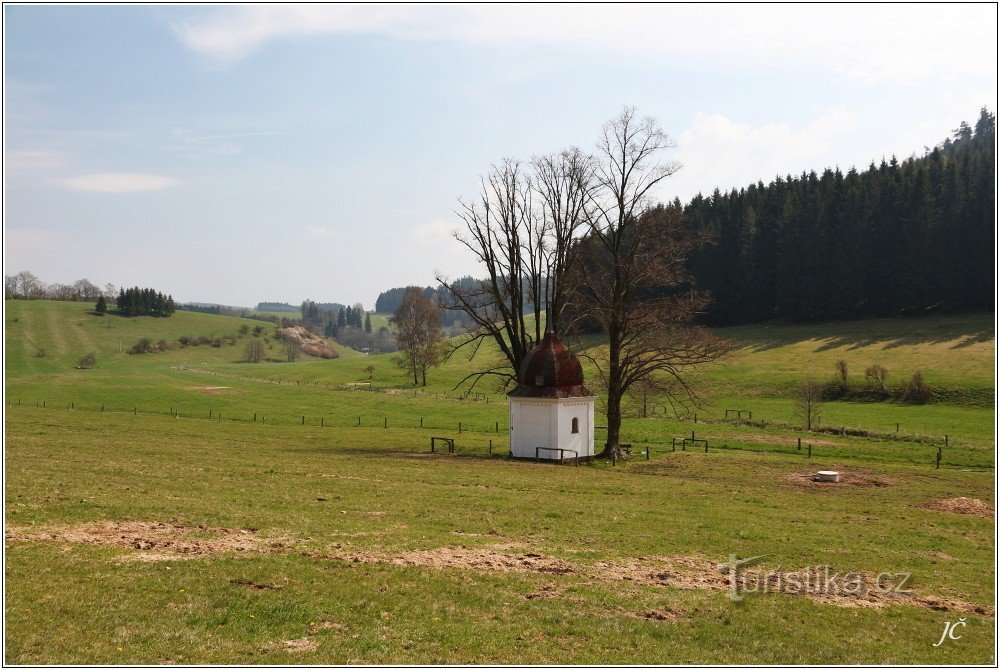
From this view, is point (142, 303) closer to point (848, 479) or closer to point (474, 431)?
point (474, 431)

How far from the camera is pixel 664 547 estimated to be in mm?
19500

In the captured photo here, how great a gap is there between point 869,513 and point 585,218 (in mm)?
21795

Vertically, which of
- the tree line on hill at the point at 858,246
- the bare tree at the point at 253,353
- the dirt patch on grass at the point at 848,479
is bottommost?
the dirt patch on grass at the point at 848,479

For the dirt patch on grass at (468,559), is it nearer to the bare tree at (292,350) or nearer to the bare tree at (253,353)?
the bare tree at (253,353)

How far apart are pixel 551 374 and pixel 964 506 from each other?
19.3 m

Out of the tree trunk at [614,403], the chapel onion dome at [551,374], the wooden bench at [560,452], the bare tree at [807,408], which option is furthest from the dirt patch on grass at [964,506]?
the bare tree at [807,408]

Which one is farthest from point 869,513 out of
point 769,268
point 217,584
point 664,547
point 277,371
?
point 277,371

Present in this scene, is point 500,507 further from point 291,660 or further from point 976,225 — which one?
point 976,225

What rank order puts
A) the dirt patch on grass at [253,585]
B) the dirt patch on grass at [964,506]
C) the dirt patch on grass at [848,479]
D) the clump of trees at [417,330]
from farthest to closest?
the clump of trees at [417,330]
the dirt patch on grass at [848,479]
the dirt patch on grass at [964,506]
the dirt patch on grass at [253,585]

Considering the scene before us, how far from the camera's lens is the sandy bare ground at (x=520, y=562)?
15867mm

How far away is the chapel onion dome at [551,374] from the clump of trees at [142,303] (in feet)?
521

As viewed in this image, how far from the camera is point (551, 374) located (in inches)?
1582

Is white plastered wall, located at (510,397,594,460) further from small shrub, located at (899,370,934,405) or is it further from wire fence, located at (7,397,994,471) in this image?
small shrub, located at (899,370,934,405)

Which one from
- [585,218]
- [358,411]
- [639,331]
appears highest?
[585,218]
